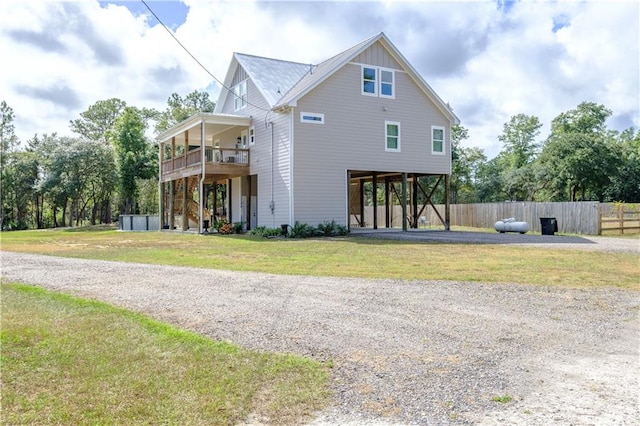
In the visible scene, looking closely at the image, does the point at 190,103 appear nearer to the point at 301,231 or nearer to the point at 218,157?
the point at 218,157

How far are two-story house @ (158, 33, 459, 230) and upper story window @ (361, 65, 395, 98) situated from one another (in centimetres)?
5

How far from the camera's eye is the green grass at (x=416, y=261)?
9180 mm

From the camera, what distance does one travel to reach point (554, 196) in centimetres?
4197

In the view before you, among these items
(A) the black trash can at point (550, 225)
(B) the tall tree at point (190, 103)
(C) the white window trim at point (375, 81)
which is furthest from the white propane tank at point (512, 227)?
(B) the tall tree at point (190, 103)

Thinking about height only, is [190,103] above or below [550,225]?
above

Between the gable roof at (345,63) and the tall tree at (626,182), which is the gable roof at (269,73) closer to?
the gable roof at (345,63)

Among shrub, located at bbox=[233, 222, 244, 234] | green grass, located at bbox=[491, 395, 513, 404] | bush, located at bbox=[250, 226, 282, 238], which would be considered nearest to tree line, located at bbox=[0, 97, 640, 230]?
shrub, located at bbox=[233, 222, 244, 234]

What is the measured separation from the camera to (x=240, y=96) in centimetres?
2534

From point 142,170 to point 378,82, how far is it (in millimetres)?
22172

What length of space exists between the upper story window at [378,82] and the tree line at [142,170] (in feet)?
71.0

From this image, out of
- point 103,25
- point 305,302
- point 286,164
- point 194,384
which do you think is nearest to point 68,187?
point 286,164

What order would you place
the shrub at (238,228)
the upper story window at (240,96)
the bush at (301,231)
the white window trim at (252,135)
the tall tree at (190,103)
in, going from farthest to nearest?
1. the tall tree at (190,103)
2. the upper story window at (240,96)
3. the white window trim at (252,135)
4. the shrub at (238,228)
5. the bush at (301,231)

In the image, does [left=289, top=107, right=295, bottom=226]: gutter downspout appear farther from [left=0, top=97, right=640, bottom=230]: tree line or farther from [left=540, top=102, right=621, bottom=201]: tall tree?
[left=540, top=102, right=621, bottom=201]: tall tree

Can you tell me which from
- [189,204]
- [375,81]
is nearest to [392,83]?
[375,81]
